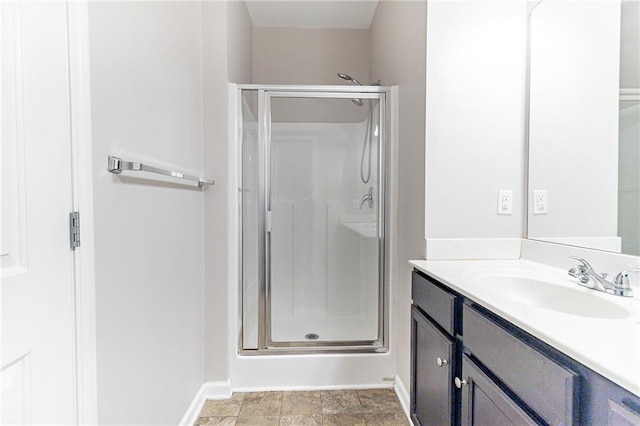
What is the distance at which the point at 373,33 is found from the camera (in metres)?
2.75

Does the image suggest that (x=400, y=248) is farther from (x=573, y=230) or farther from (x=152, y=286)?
(x=152, y=286)

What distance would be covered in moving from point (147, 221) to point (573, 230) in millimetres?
1692

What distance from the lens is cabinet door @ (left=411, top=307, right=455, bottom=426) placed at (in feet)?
3.68

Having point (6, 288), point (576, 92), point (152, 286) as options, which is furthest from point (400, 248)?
point (6, 288)

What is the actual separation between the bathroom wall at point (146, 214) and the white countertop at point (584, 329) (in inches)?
42.6

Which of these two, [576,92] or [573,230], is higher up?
[576,92]

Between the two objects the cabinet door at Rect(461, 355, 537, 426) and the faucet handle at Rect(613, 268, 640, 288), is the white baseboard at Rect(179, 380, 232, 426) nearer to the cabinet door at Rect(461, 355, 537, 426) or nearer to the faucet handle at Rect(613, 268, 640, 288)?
the cabinet door at Rect(461, 355, 537, 426)

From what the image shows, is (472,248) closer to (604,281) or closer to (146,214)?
(604,281)

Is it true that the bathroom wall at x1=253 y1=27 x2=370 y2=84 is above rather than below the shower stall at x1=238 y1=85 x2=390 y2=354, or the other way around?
above

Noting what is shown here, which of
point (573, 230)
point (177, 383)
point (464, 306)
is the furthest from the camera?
point (177, 383)

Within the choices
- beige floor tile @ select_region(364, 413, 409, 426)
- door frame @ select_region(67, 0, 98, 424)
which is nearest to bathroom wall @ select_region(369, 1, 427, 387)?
beige floor tile @ select_region(364, 413, 409, 426)

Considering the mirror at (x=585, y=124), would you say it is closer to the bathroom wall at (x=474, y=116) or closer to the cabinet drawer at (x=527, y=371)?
the bathroom wall at (x=474, y=116)

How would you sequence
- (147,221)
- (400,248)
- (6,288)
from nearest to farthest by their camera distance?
1. (6,288)
2. (147,221)
3. (400,248)

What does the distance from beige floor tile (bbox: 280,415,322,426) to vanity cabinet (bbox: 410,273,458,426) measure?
515 mm
